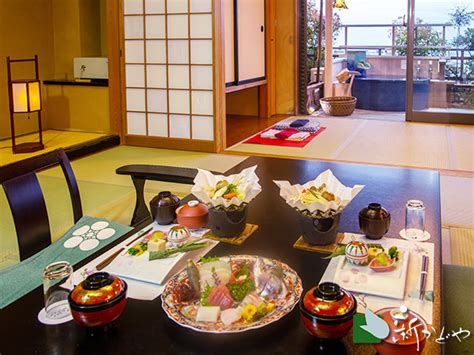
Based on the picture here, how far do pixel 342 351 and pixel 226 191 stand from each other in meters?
0.64

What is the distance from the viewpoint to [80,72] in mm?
5883

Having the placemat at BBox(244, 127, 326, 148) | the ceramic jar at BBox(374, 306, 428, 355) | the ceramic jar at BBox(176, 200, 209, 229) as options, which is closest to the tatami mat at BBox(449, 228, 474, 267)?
the ceramic jar at BBox(176, 200, 209, 229)

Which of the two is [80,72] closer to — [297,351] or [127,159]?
[127,159]

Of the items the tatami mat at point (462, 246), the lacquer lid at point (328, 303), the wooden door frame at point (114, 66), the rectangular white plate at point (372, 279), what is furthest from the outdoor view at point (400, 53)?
the lacquer lid at point (328, 303)

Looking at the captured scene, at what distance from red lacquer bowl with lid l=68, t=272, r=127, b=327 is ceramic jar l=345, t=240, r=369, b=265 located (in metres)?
0.53

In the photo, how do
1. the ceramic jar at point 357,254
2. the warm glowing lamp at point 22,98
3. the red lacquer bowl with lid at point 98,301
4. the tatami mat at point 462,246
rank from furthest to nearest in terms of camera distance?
1. the warm glowing lamp at point 22,98
2. the tatami mat at point 462,246
3. the ceramic jar at point 357,254
4. the red lacquer bowl with lid at point 98,301

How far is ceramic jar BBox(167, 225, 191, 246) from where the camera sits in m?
1.39

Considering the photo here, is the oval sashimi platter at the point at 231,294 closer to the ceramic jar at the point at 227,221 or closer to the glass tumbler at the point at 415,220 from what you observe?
the ceramic jar at the point at 227,221

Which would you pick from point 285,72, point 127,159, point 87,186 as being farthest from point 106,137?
point 285,72

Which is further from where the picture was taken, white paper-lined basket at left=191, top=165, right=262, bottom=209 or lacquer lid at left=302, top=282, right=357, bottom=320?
white paper-lined basket at left=191, top=165, right=262, bottom=209

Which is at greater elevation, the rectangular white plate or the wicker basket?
the wicker basket

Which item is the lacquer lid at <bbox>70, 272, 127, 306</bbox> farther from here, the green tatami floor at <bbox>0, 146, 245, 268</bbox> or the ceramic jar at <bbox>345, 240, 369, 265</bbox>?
the green tatami floor at <bbox>0, 146, 245, 268</bbox>

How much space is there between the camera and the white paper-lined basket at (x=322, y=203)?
4.44ft

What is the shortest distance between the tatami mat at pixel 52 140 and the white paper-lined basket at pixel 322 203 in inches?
154
